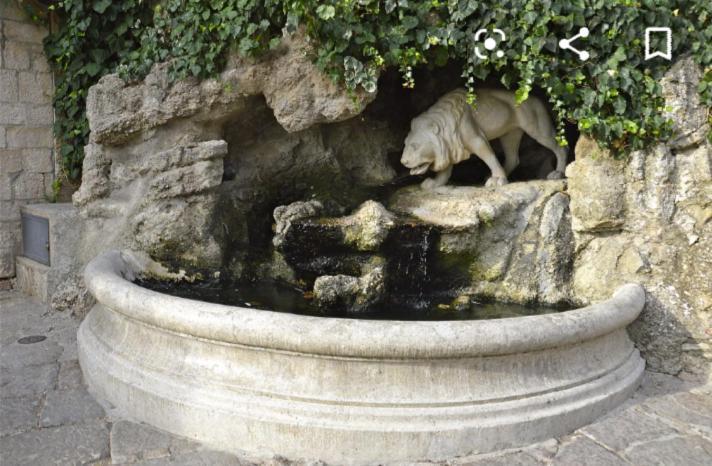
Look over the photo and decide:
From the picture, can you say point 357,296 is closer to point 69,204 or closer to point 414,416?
point 414,416

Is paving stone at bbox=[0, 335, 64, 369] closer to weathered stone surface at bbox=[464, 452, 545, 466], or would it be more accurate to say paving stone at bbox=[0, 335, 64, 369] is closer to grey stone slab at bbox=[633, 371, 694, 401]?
weathered stone surface at bbox=[464, 452, 545, 466]

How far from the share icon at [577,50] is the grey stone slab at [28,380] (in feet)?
10.6

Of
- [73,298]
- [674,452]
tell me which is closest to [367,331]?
[674,452]

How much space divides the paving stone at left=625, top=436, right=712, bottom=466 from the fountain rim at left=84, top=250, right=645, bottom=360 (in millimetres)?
502

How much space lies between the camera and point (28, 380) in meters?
3.14

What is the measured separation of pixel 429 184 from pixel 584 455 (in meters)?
2.10

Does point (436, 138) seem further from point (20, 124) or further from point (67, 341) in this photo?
point (20, 124)

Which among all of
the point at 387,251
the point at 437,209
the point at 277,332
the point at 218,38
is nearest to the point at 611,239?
the point at 437,209

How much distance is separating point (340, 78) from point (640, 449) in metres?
2.40

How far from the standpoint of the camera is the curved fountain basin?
7.80 feet

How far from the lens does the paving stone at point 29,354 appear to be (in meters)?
3.37

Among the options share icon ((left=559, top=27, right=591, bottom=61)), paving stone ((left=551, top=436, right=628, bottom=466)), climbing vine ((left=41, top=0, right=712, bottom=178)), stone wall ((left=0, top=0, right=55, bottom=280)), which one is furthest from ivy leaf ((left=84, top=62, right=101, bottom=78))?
paving stone ((left=551, top=436, right=628, bottom=466))

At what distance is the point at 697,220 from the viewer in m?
3.15

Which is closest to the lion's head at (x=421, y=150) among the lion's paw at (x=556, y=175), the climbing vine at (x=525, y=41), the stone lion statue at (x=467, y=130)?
the stone lion statue at (x=467, y=130)
